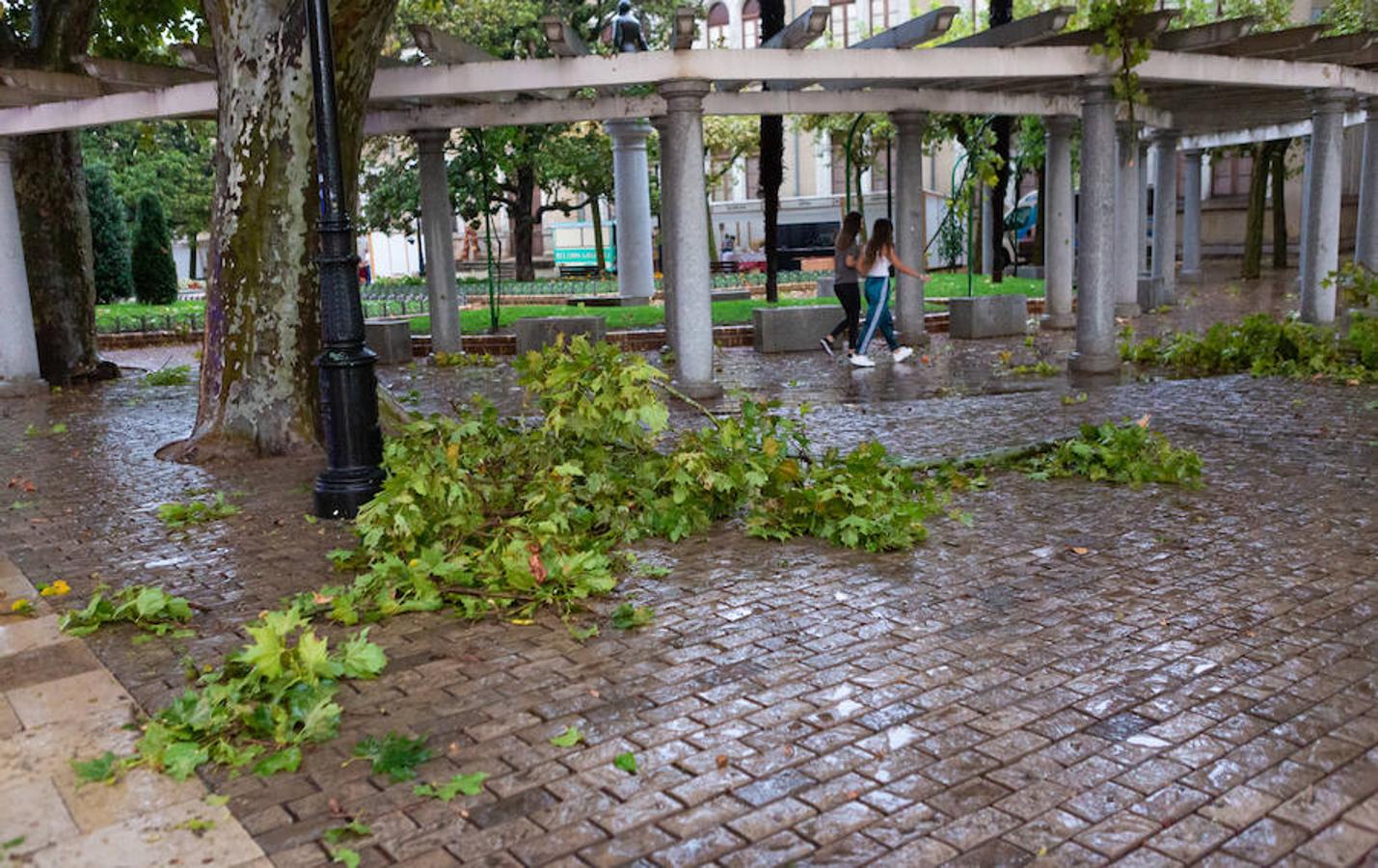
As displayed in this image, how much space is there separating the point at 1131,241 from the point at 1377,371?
27.5 ft

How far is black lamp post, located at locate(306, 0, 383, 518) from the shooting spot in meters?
7.42

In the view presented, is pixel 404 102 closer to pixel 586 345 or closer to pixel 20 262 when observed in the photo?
pixel 20 262

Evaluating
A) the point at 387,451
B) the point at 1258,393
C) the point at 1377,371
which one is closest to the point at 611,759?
the point at 387,451

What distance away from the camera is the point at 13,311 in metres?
14.5

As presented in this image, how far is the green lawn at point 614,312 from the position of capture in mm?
A: 19562

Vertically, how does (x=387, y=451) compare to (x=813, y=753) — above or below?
above

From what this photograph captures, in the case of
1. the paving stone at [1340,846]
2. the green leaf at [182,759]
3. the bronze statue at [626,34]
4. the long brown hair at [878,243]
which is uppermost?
the bronze statue at [626,34]

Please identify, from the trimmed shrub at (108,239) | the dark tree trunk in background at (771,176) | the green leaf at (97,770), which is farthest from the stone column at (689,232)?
the trimmed shrub at (108,239)

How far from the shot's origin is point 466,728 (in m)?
4.34

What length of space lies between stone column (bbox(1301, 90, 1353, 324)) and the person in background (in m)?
6.12

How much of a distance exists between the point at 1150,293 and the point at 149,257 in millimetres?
23842

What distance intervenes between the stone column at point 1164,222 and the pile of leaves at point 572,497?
55.5ft

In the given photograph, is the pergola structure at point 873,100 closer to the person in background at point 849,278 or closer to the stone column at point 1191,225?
the person in background at point 849,278

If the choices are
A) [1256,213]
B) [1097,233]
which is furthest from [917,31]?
[1256,213]
